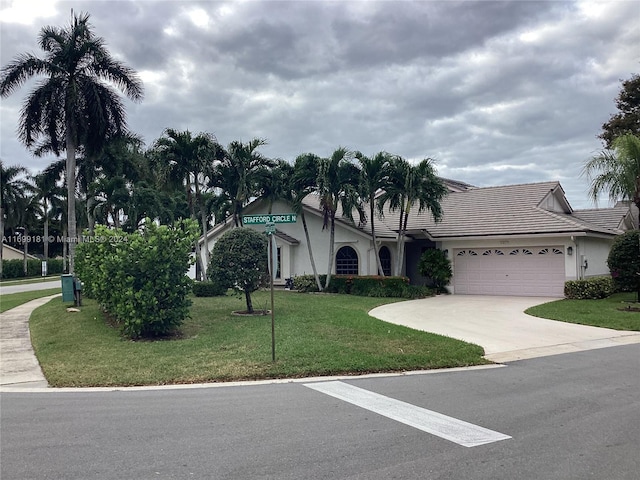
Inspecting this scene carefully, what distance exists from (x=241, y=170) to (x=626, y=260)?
16.2 m

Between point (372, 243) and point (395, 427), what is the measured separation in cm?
1843

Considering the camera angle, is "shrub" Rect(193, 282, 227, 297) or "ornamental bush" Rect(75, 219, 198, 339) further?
"shrub" Rect(193, 282, 227, 297)

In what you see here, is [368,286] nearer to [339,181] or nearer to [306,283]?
[306,283]

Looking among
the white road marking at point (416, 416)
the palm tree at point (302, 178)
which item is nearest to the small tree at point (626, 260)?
the palm tree at point (302, 178)

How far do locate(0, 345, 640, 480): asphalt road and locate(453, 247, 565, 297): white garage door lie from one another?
14.0 metres

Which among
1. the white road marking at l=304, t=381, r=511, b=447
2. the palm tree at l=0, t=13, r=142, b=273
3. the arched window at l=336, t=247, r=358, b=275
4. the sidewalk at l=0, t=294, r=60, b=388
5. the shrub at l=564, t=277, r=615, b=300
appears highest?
the palm tree at l=0, t=13, r=142, b=273

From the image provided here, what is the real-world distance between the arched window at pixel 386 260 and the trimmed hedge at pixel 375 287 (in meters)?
2.94

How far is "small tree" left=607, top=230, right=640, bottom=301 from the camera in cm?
1834

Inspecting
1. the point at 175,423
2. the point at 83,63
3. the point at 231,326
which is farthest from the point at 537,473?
the point at 83,63

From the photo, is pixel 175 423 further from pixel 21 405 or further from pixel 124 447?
pixel 21 405

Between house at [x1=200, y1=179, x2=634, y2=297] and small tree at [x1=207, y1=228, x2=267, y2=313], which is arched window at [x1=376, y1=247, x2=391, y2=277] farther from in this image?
small tree at [x1=207, y1=228, x2=267, y2=313]

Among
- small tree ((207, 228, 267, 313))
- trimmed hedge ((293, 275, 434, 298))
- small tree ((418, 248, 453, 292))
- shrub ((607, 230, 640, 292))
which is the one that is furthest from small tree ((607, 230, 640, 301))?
small tree ((207, 228, 267, 313))

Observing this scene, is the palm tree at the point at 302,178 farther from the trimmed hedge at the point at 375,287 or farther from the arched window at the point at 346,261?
A: the trimmed hedge at the point at 375,287

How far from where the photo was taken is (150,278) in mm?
11234
